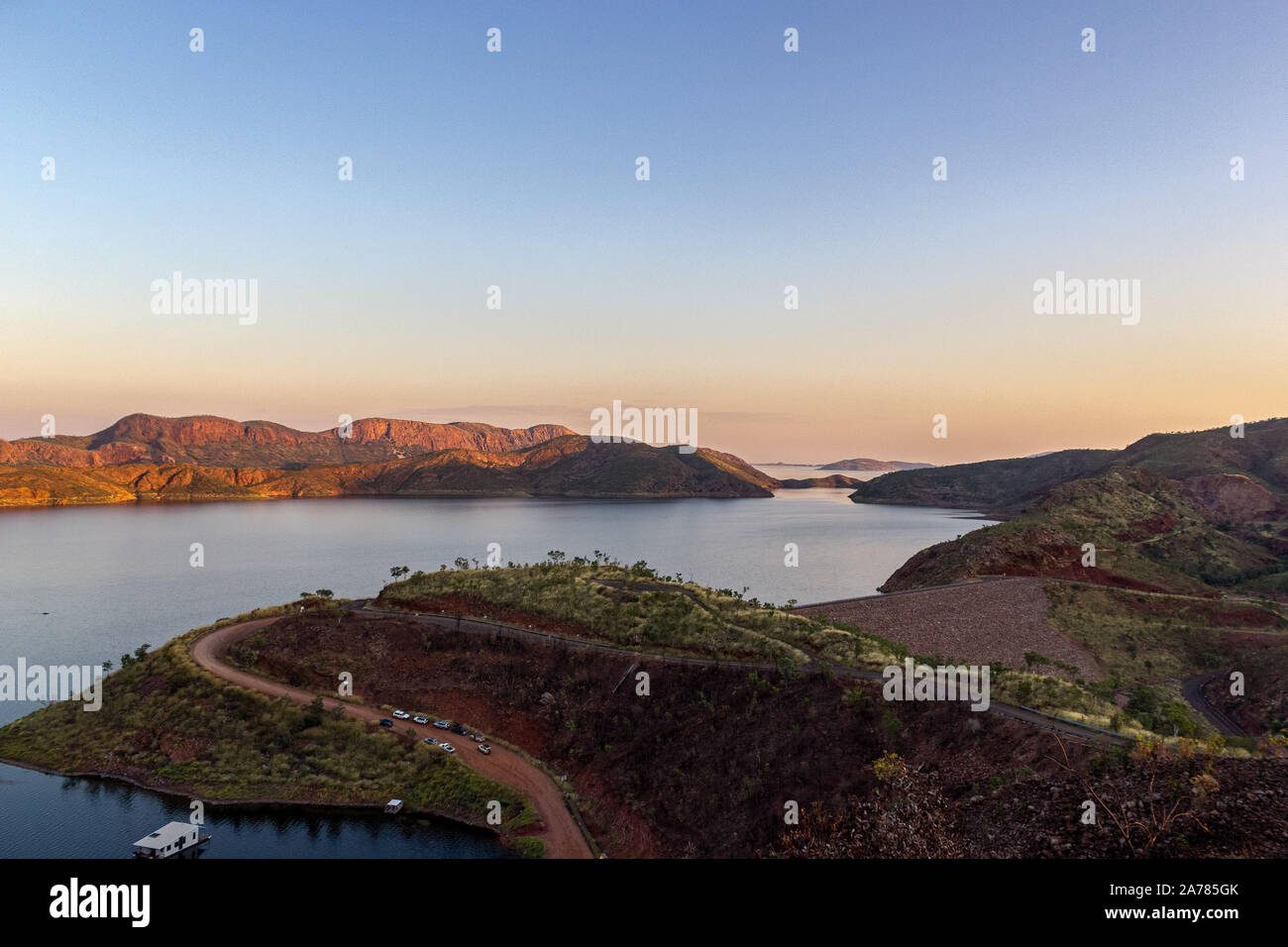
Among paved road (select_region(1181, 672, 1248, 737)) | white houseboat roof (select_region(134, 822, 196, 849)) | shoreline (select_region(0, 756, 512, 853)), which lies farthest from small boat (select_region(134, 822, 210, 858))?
paved road (select_region(1181, 672, 1248, 737))

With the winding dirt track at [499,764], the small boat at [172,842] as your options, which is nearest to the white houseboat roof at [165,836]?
the small boat at [172,842]

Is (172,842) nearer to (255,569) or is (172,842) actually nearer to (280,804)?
(280,804)

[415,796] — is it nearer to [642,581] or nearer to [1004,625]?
[642,581]

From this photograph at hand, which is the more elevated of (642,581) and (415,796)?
(642,581)

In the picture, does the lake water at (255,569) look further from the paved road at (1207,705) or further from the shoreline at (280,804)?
the paved road at (1207,705)
